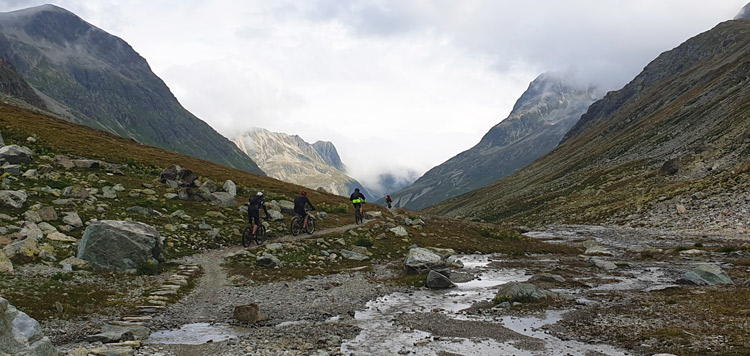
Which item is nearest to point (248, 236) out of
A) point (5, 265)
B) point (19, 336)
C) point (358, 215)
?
point (5, 265)

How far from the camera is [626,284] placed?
23984mm

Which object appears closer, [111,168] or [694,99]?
[111,168]

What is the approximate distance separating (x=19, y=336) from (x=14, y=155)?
3433cm

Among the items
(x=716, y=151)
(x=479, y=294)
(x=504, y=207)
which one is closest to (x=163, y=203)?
(x=479, y=294)

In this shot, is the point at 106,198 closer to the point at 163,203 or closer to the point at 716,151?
the point at 163,203

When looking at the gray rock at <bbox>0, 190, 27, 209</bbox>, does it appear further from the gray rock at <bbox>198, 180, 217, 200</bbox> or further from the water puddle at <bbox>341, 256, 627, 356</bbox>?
the water puddle at <bbox>341, 256, 627, 356</bbox>

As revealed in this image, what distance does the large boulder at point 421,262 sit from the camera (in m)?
27.7

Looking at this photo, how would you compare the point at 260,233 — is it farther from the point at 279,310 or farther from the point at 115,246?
the point at 279,310

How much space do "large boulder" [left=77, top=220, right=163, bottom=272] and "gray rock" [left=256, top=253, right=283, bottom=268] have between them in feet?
20.6

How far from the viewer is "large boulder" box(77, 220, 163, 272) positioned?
20.1 m

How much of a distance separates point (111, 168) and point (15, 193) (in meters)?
19.9

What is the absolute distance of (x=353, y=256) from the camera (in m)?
31.8

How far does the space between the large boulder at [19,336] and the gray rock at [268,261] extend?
17.1 m

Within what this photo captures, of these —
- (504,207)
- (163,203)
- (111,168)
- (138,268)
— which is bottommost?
(504,207)
